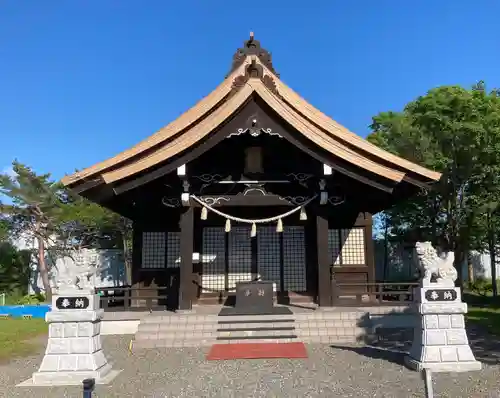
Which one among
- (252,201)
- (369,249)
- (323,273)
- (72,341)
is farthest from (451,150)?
(72,341)

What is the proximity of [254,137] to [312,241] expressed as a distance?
12.1 feet

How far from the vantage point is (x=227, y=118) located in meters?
11.1

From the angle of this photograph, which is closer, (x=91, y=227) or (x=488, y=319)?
(x=488, y=319)

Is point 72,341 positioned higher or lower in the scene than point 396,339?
higher

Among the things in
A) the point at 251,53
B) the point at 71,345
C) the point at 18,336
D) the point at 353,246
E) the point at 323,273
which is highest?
the point at 251,53

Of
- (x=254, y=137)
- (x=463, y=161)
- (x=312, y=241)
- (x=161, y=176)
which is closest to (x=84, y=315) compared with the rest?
(x=161, y=176)

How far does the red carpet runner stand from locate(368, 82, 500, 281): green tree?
40.6ft

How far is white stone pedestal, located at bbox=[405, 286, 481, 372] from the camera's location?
7414mm

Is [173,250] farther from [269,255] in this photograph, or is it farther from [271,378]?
[271,378]

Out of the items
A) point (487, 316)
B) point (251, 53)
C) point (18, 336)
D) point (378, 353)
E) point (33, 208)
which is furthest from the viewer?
point (33, 208)

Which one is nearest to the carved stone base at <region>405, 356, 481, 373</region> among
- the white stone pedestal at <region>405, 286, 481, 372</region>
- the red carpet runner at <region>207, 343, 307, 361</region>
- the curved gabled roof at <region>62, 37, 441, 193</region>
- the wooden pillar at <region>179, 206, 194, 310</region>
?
the white stone pedestal at <region>405, 286, 481, 372</region>

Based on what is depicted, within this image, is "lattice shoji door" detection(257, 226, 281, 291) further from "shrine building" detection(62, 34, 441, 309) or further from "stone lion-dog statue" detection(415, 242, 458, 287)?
"stone lion-dog statue" detection(415, 242, 458, 287)

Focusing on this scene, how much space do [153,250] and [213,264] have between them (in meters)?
2.02

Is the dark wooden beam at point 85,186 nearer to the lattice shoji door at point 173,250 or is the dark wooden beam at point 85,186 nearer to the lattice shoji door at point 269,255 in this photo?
the lattice shoji door at point 173,250
